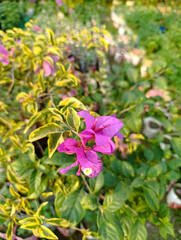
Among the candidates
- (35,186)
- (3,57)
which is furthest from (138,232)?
(3,57)

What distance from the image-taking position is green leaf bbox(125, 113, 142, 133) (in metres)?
0.92

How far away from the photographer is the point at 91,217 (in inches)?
38.2

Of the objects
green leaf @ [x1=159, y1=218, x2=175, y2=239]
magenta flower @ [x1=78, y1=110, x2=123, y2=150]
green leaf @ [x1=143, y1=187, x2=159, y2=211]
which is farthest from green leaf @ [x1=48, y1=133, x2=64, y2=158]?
green leaf @ [x1=159, y1=218, x2=175, y2=239]

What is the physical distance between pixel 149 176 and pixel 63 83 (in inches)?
24.7

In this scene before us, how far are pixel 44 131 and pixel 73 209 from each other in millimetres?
371

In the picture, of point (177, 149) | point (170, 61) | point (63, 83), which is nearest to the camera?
point (63, 83)

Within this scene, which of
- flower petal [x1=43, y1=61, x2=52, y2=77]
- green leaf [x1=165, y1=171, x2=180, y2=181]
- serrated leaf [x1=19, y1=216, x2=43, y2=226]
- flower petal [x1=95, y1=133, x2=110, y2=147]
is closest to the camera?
flower petal [x1=95, y1=133, x2=110, y2=147]

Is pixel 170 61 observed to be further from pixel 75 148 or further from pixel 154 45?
pixel 75 148

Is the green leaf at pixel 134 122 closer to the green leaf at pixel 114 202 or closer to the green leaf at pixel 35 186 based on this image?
the green leaf at pixel 114 202

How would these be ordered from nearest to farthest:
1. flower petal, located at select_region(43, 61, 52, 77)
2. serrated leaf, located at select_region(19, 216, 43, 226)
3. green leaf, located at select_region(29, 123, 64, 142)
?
green leaf, located at select_region(29, 123, 64, 142)
serrated leaf, located at select_region(19, 216, 43, 226)
flower petal, located at select_region(43, 61, 52, 77)

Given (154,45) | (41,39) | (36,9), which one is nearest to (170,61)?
(154,45)

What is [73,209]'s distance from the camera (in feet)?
2.36

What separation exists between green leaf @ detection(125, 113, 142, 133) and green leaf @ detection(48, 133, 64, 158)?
45cm

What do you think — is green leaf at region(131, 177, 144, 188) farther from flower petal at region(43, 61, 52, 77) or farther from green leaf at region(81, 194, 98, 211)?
flower petal at region(43, 61, 52, 77)
